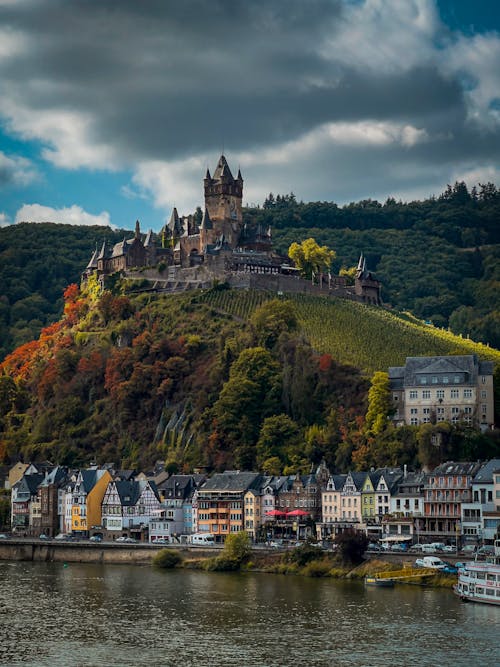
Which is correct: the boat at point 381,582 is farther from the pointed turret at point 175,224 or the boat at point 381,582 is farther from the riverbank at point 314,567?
the pointed turret at point 175,224

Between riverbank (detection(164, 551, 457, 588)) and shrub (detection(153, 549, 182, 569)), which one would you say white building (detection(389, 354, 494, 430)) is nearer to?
riverbank (detection(164, 551, 457, 588))

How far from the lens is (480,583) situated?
7706 centimetres

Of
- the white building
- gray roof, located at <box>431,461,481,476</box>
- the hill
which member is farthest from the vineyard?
gray roof, located at <box>431,461,481,476</box>

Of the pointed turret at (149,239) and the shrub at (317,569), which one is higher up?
the pointed turret at (149,239)

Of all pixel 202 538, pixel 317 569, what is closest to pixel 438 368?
pixel 202 538

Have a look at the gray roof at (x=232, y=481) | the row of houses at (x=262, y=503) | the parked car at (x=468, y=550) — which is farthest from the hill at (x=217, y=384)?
the parked car at (x=468, y=550)

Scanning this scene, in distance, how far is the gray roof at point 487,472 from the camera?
95.1 metres

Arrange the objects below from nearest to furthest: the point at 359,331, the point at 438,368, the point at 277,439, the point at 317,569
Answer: the point at 317,569 < the point at 438,368 < the point at 277,439 < the point at 359,331

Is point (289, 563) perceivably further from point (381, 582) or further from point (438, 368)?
point (438, 368)

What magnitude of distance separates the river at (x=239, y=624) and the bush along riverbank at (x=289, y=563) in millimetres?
1664

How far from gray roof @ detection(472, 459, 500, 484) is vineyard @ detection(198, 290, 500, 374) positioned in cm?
2940

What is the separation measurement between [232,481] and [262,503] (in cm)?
430

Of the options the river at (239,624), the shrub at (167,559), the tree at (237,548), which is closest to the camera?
the river at (239,624)

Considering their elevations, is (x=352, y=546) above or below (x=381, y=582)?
above
